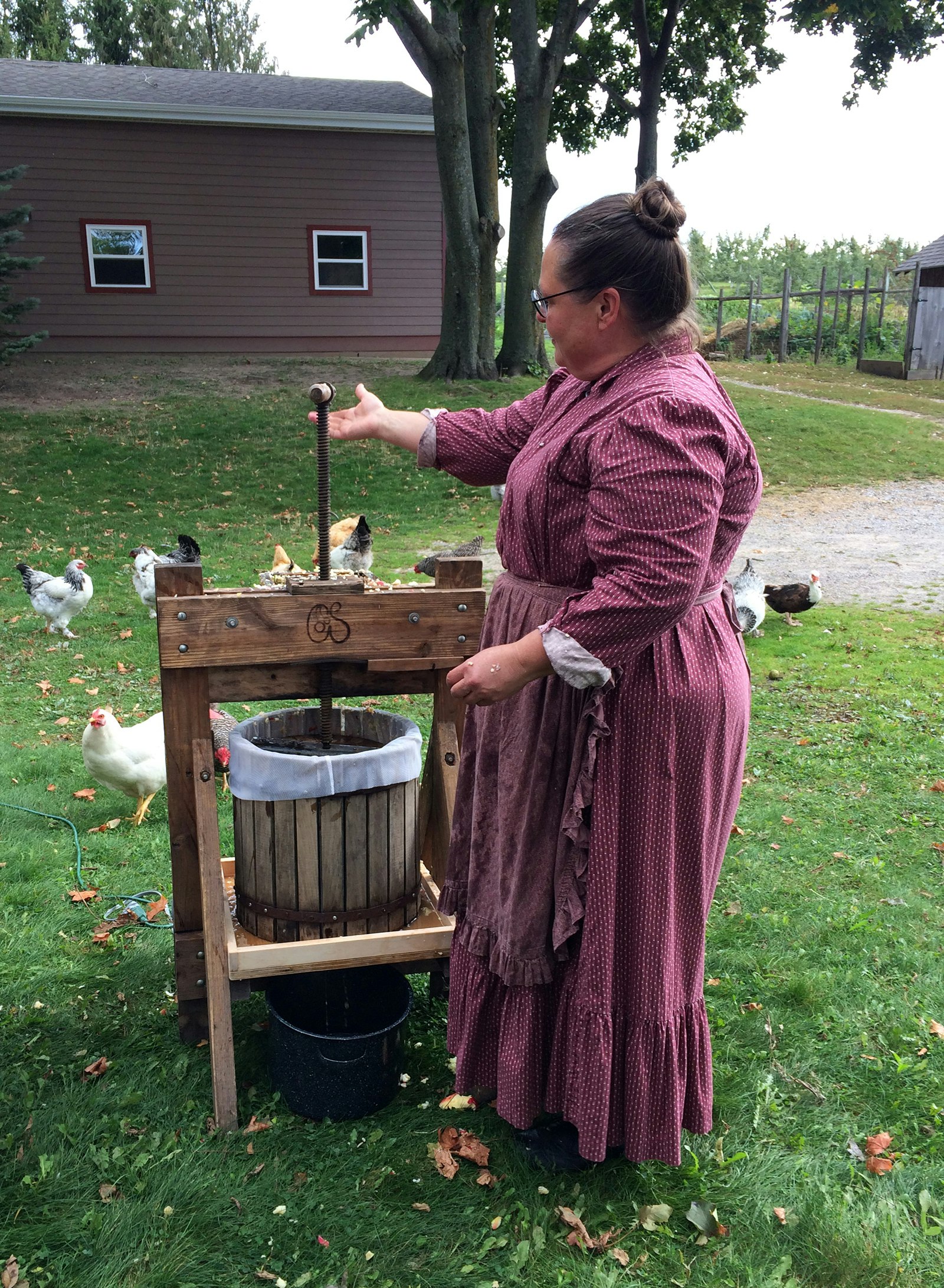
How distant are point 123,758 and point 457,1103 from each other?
2.45 m

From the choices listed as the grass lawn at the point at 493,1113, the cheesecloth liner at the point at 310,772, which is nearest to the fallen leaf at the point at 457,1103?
the grass lawn at the point at 493,1113

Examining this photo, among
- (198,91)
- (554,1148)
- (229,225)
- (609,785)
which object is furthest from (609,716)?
(198,91)

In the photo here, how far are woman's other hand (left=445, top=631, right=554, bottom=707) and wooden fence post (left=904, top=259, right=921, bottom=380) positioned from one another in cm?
2211

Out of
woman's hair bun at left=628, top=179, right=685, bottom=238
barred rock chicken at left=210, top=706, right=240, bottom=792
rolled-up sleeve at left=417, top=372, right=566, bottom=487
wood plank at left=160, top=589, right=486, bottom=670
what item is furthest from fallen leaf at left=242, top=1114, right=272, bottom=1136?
woman's hair bun at left=628, top=179, right=685, bottom=238

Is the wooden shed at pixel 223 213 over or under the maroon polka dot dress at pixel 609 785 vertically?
over

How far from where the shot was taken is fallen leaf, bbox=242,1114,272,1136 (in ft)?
8.77

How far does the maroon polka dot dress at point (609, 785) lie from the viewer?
1.99m

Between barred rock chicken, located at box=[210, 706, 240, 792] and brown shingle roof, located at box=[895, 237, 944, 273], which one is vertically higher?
brown shingle roof, located at box=[895, 237, 944, 273]

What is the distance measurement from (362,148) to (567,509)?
714 inches

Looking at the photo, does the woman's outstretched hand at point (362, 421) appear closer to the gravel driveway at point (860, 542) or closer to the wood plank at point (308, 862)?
the wood plank at point (308, 862)

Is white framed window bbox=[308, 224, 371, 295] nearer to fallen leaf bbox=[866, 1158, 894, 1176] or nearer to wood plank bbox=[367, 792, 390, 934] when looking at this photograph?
wood plank bbox=[367, 792, 390, 934]

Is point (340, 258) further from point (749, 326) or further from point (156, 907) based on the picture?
point (156, 907)

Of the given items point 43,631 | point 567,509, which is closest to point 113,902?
point 567,509

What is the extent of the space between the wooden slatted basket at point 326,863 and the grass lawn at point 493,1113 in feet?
1.69
